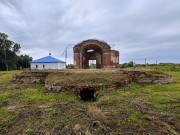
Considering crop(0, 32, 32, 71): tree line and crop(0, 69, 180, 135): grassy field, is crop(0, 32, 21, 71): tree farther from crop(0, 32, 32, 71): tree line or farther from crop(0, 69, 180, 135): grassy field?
crop(0, 69, 180, 135): grassy field

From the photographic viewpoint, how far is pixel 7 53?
34219 mm

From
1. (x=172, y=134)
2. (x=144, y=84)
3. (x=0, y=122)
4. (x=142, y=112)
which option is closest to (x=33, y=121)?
(x=0, y=122)

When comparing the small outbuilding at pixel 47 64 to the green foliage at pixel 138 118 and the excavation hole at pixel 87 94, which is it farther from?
the green foliage at pixel 138 118

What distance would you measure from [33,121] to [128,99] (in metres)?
3.70

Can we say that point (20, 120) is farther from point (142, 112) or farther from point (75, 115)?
point (142, 112)

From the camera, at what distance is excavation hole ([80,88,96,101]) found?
913 cm

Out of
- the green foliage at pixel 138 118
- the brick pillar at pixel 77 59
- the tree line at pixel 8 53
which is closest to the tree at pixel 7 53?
the tree line at pixel 8 53

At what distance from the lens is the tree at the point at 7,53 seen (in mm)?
33094

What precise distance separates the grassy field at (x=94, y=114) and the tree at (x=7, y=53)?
26.5m

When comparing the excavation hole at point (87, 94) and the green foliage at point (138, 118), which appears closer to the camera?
the green foliage at point (138, 118)

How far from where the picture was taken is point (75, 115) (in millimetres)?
6516

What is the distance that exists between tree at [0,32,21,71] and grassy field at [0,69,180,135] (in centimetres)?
2654

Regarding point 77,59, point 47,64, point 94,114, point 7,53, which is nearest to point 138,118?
point 94,114

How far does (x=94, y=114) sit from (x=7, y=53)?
31.4 metres
